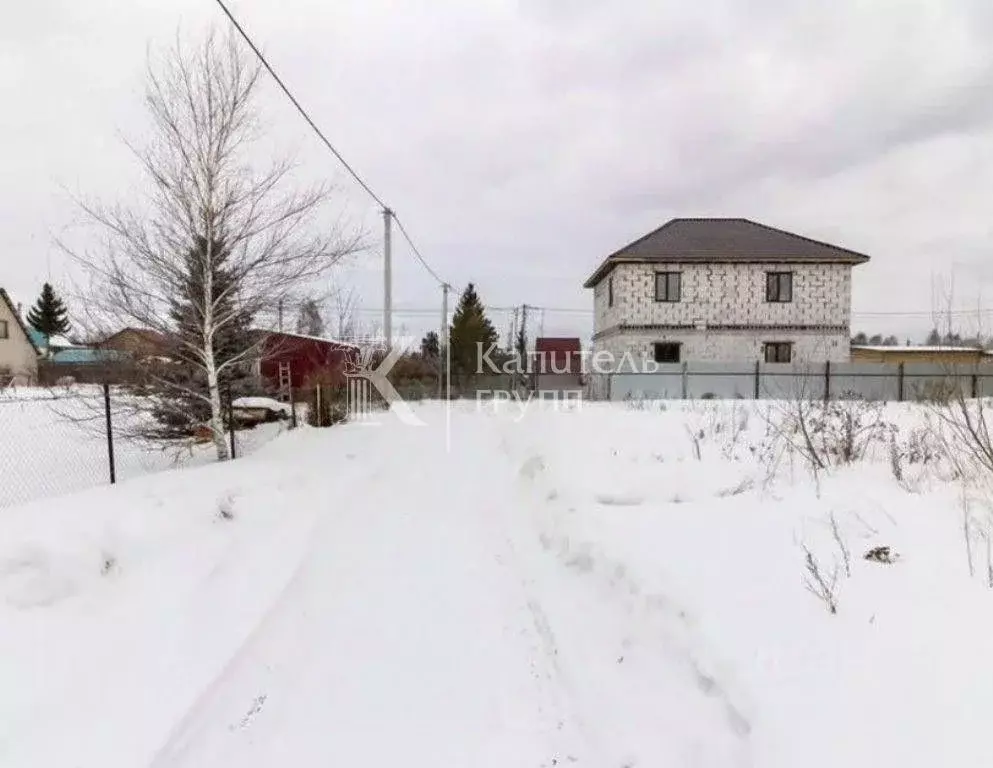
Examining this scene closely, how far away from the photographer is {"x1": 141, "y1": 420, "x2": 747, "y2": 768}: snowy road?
8.11 ft

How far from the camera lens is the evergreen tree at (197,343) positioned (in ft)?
26.3

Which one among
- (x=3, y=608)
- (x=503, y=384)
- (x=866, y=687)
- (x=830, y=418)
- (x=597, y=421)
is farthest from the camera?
(x=503, y=384)

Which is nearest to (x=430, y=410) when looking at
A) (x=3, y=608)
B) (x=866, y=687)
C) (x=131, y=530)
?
(x=131, y=530)

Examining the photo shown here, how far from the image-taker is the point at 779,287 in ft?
71.4

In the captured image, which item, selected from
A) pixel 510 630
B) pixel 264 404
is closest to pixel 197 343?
pixel 264 404

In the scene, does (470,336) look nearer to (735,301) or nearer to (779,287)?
(735,301)

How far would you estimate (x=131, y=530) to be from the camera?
4.63m

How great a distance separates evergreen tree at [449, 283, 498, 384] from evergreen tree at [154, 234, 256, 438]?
69.9 ft

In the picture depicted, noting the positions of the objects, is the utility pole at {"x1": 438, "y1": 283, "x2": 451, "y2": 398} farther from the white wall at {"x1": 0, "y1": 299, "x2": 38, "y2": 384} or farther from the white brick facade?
the white wall at {"x1": 0, "y1": 299, "x2": 38, "y2": 384}

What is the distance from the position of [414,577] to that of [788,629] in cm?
263

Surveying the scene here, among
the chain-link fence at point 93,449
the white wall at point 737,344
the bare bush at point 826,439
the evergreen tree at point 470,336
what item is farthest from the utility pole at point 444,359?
the bare bush at point 826,439

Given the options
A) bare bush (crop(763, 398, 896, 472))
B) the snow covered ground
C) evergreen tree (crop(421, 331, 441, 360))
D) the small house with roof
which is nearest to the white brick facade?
bare bush (crop(763, 398, 896, 472))

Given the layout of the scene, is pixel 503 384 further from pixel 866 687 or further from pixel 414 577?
pixel 866 687

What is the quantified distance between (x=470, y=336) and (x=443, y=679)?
33.3 m
